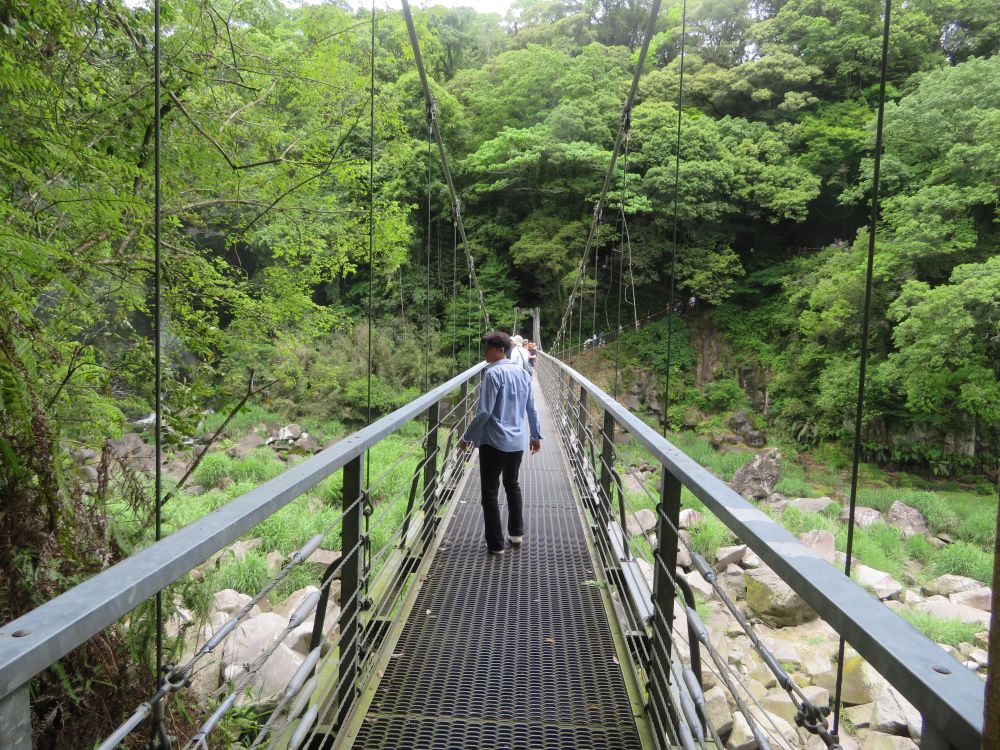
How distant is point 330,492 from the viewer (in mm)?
8367

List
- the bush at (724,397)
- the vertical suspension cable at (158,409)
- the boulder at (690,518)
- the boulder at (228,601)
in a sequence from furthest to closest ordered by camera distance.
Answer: the bush at (724,397)
the boulder at (690,518)
the boulder at (228,601)
the vertical suspension cable at (158,409)

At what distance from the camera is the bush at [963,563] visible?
771 centimetres

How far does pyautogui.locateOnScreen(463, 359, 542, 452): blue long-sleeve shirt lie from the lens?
2656 millimetres

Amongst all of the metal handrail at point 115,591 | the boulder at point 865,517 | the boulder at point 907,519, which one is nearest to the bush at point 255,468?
the boulder at point 865,517

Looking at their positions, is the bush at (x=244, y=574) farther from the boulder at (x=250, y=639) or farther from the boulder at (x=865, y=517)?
the boulder at (x=865, y=517)

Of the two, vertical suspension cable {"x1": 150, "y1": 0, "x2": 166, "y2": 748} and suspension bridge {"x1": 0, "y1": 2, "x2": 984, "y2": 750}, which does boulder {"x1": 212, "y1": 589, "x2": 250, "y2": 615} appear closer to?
suspension bridge {"x1": 0, "y1": 2, "x2": 984, "y2": 750}

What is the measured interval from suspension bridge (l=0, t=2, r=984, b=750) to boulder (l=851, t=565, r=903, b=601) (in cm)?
433

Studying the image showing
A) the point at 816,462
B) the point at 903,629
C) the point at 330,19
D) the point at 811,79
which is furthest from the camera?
the point at 811,79

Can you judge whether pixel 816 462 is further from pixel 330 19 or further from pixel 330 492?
pixel 330 19

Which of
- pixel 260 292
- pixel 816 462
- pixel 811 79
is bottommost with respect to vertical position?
pixel 816 462

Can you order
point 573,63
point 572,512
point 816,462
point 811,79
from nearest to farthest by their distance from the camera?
point 572,512 → point 816,462 → point 811,79 → point 573,63

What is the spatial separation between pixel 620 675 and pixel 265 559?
518 cm

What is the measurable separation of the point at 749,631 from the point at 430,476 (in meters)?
1.97

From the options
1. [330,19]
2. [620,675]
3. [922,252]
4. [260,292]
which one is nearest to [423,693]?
[620,675]
